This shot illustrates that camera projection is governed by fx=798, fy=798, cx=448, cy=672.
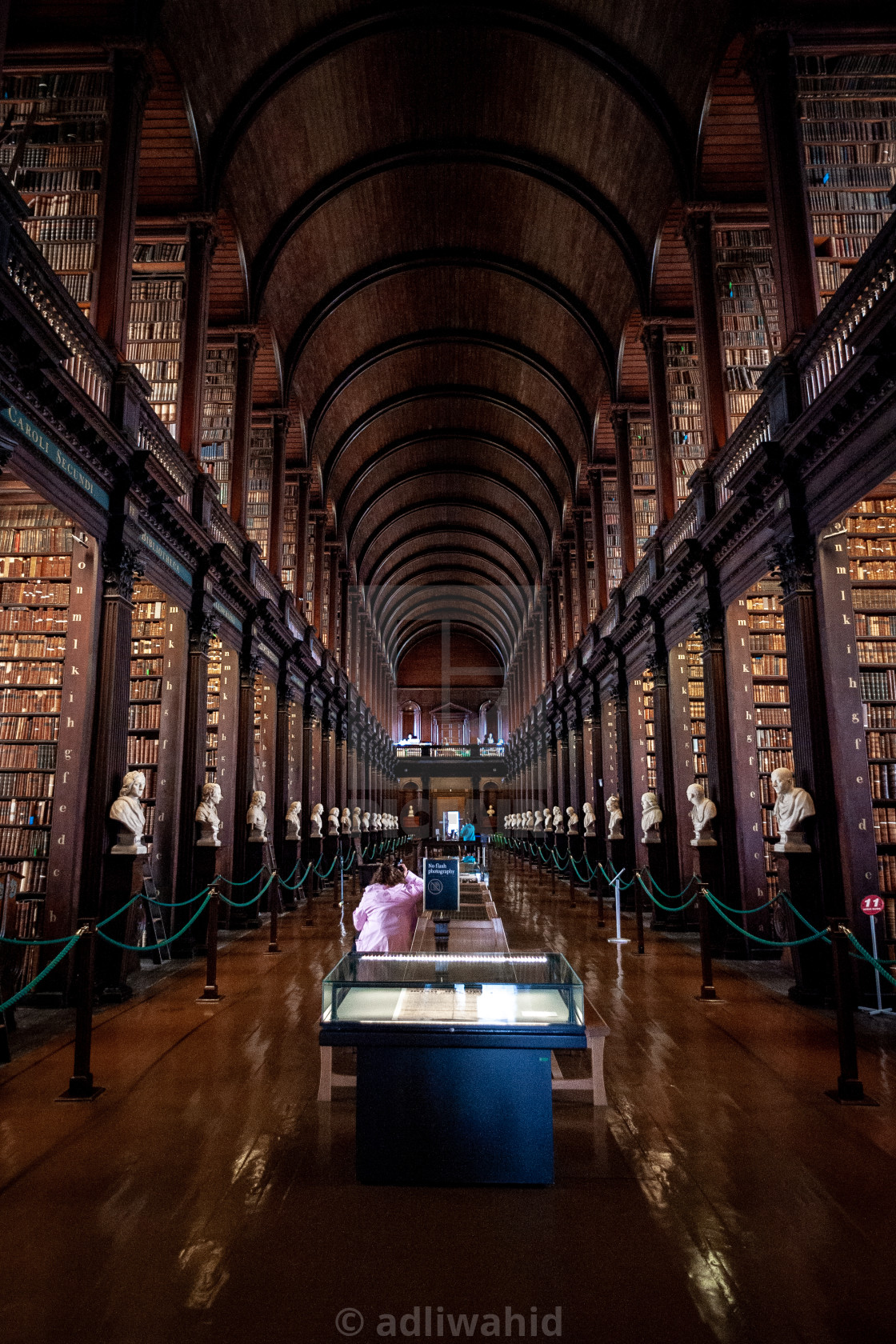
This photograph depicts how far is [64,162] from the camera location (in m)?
6.43

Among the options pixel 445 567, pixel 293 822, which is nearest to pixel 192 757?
pixel 293 822

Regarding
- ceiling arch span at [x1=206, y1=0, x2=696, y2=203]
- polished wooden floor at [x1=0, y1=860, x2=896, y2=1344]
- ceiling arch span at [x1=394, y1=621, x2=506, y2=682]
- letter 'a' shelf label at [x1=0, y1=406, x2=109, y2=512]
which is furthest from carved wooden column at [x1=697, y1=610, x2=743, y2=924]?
ceiling arch span at [x1=394, y1=621, x2=506, y2=682]

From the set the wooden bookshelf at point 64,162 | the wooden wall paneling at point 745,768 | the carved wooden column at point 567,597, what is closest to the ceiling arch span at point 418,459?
the carved wooden column at point 567,597

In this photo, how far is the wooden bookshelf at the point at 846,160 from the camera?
624 centimetres

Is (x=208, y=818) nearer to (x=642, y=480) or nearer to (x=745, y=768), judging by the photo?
(x=745, y=768)

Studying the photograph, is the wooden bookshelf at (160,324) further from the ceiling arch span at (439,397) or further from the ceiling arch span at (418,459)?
the ceiling arch span at (418,459)

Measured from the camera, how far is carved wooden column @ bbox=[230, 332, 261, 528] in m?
9.83

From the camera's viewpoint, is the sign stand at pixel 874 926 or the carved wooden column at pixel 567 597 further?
the carved wooden column at pixel 567 597

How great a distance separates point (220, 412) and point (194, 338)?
7.20 feet

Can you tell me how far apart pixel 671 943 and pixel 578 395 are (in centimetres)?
1137

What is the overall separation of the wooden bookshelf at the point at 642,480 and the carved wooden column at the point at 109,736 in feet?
25.5

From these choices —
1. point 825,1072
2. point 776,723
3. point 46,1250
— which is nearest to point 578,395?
point 776,723

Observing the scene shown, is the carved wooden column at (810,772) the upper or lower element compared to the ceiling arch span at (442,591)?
lower
